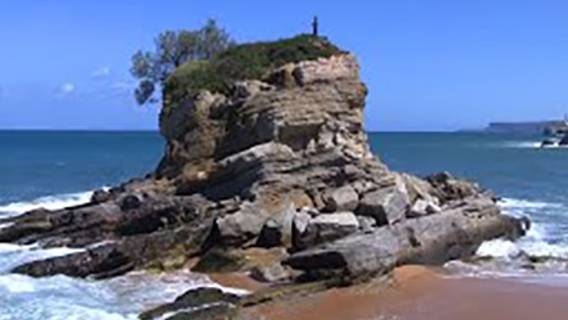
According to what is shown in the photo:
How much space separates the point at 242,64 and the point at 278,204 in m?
12.0

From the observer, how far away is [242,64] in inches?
1758

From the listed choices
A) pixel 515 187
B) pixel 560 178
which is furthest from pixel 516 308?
pixel 560 178

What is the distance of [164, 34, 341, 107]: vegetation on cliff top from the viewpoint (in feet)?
145

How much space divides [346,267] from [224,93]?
19.4 m

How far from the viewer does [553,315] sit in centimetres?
2381

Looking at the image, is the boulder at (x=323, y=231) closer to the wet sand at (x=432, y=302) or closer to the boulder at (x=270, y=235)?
the boulder at (x=270, y=235)

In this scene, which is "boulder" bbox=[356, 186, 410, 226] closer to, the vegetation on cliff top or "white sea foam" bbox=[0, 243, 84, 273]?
"white sea foam" bbox=[0, 243, 84, 273]

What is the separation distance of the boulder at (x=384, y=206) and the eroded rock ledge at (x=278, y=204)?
0.20 feet

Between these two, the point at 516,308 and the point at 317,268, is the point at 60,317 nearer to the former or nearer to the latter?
the point at 317,268

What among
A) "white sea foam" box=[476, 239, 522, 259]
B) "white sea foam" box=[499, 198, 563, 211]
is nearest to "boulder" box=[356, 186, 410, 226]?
"white sea foam" box=[476, 239, 522, 259]

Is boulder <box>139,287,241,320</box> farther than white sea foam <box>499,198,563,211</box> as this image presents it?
No

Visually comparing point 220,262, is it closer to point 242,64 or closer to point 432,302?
point 432,302

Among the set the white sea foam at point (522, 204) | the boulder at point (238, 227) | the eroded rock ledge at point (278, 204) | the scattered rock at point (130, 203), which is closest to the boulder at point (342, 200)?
the eroded rock ledge at point (278, 204)

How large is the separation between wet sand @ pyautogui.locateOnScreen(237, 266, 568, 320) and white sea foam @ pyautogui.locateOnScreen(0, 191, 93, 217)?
2570 centimetres
